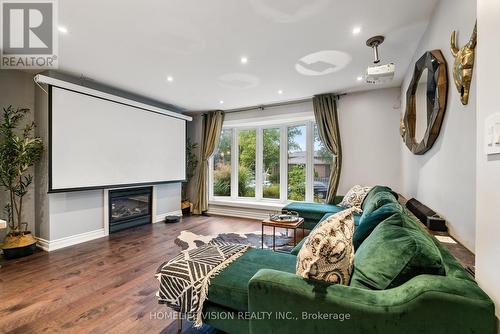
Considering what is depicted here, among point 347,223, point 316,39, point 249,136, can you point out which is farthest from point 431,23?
point 249,136

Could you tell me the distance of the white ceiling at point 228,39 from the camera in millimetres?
1935

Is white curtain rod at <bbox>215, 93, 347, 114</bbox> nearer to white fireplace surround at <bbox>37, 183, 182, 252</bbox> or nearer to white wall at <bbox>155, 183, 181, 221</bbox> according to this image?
white wall at <bbox>155, 183, 181, 221</bbox>

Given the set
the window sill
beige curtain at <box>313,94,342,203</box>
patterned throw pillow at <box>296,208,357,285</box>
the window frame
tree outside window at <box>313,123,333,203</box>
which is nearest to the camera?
patterned throw pillow at <box>296,208,357,285</box>

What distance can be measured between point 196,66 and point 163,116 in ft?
6.67

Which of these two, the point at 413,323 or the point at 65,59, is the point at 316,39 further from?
the point at 65,59

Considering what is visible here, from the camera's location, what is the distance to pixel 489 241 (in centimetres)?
83

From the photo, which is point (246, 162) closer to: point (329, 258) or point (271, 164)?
point (271, 164)

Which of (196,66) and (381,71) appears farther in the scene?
(196,66)

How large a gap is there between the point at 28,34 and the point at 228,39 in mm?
2068

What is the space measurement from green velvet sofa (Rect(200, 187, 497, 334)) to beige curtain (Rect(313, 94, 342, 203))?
9.53ft

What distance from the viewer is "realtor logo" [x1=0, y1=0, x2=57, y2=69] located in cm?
199

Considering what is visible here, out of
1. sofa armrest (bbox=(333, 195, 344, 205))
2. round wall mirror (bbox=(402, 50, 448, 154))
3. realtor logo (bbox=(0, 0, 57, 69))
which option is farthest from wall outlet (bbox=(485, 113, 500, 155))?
sofa armrest (bbox=(333, 195, 344, 205))

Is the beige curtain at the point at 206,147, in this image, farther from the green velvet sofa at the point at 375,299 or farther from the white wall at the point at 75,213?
the green velvet sofa at the point at 375,299

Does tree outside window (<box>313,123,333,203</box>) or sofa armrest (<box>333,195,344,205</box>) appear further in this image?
tree outside window (<box>313,123,333,203</box>)
